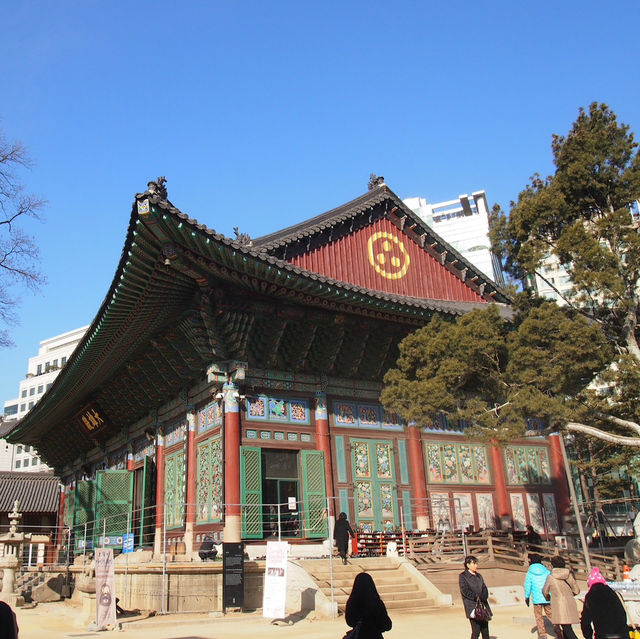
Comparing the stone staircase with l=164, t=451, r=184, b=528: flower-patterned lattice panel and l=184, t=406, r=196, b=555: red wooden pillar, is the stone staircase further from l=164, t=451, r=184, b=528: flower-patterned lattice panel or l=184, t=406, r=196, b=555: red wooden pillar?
l=164, t=451, r=184, b=528: flower-patterned lattice panel

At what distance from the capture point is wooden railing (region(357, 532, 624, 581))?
15945 millimetres

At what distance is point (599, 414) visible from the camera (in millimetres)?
14164

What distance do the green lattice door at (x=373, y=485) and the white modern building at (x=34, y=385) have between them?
67292 mm

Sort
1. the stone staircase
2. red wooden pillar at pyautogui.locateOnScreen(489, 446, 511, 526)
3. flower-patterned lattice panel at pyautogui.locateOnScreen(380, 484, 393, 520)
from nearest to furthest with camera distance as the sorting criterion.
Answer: the stone staircase < flower-patterned lattice panel at pyautogui.locateOnScreen(380, 484, 393, 520) < red wooden pillar at pyautogui.locateOnScreen(489, 446, 511, 526)

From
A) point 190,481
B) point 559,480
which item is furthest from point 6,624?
point 559,480

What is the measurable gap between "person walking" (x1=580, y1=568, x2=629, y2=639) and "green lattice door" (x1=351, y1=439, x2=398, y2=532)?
1233 centimetres

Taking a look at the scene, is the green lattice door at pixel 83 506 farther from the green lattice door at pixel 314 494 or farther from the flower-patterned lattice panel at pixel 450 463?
the flower-patterned lattice panel at pixel 450 463

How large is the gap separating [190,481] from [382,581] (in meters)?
6.37

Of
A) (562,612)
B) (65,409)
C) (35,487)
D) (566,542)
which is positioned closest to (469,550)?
(566,542)

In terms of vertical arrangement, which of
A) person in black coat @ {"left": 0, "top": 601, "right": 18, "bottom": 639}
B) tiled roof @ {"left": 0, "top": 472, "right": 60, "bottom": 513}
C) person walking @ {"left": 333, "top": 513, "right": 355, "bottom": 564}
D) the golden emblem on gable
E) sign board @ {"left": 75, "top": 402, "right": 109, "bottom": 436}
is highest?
the golden emblem on gable

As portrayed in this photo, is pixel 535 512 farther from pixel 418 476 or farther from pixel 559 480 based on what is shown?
pixel 418 476

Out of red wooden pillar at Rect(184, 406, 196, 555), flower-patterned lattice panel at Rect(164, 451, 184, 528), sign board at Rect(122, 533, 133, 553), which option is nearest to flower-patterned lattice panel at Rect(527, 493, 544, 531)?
red wooden pillar at Rect(184, 406, 196, 555)

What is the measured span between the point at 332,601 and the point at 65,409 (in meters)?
17.1

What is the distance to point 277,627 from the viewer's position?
11531 mm
